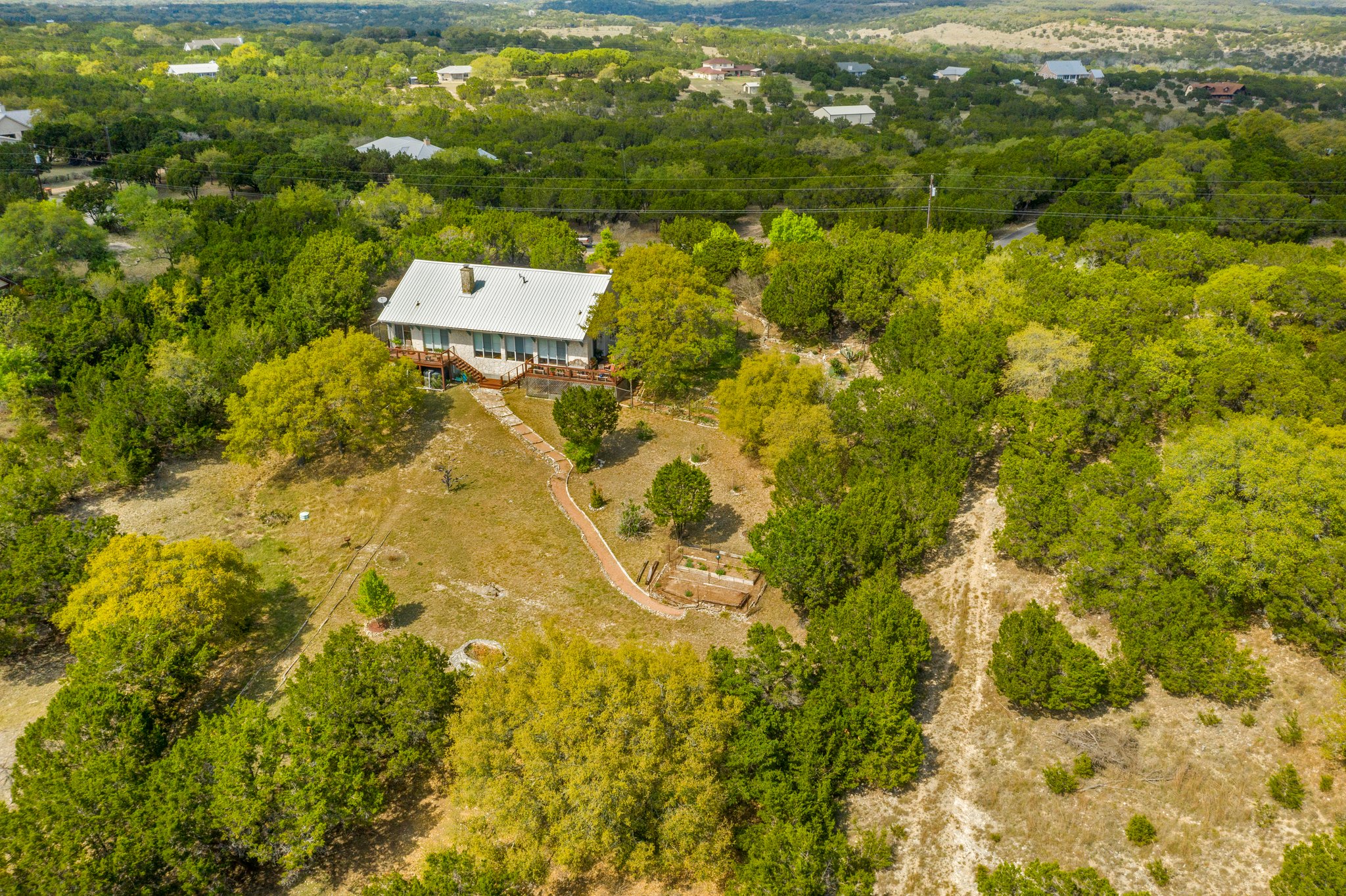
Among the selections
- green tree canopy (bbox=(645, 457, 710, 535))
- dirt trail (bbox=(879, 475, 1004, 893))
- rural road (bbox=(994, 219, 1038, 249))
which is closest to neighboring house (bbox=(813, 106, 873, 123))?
rural road (bbox=(994, 219, 1038, 249))

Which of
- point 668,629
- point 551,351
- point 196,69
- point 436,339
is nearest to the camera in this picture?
point 668,629

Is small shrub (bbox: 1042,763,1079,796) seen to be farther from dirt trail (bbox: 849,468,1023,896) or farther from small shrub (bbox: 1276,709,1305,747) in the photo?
small shrub (bbox: 1276,709,1305,747)

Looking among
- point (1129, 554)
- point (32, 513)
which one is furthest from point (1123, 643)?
point (32, 513)

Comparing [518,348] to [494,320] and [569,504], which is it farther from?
[569,504]

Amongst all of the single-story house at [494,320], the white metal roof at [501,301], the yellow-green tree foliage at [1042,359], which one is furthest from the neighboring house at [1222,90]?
the white metal roof at [501,301]

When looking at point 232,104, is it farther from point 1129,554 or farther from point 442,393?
point 1129,554

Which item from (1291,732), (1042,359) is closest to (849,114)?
(1042,359)
